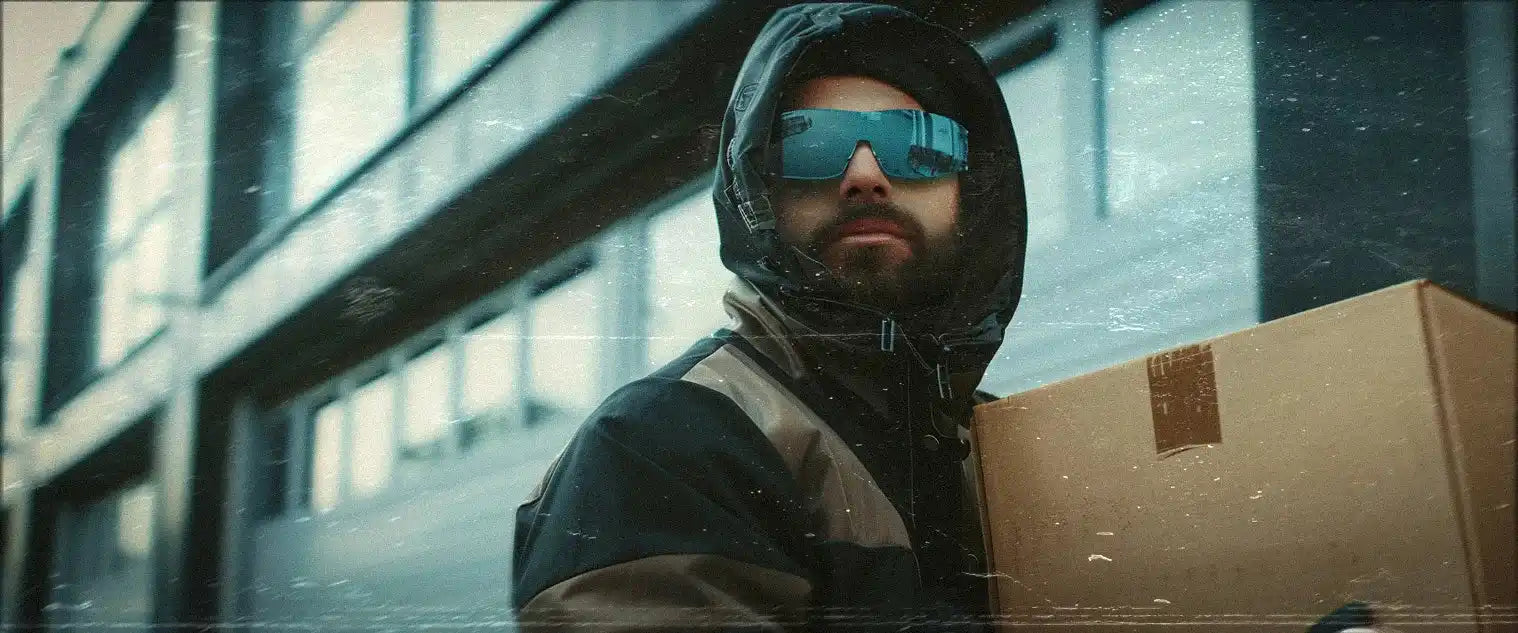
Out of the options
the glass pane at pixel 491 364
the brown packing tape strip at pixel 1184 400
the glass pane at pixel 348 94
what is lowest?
the brown packing tape strip at pixel 1184 400

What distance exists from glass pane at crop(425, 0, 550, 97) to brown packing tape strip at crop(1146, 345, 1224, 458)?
3.03ft

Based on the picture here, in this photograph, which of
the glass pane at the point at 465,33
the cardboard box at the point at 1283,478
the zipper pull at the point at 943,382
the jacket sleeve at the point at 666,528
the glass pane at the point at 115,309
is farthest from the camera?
the glass pane at the point at 465,33

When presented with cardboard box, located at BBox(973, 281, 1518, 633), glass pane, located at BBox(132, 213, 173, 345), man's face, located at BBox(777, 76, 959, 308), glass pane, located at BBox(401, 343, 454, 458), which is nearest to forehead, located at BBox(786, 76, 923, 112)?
man's face, located at BBox(777, 76, 959, 308)

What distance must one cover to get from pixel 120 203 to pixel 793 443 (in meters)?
0.87

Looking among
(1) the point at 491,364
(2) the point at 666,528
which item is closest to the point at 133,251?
(1) the point at 491,364

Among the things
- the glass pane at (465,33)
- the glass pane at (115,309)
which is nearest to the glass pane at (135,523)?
the glass pane at (115,309)

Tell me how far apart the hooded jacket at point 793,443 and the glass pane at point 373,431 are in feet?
0.74

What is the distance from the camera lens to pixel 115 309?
138cm

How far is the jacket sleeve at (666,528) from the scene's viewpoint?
1.06 meters

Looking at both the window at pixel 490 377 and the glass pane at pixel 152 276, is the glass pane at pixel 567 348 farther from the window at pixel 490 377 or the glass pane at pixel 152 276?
the glass pane at pixel 152 276

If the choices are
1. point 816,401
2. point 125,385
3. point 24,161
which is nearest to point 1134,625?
point 816,401

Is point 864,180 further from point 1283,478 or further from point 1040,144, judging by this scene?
point 1283,478

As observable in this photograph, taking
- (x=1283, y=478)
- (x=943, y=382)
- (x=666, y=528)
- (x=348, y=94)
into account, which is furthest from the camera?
(x=348, y=94)

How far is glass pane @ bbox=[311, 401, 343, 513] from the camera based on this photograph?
4.31ft
